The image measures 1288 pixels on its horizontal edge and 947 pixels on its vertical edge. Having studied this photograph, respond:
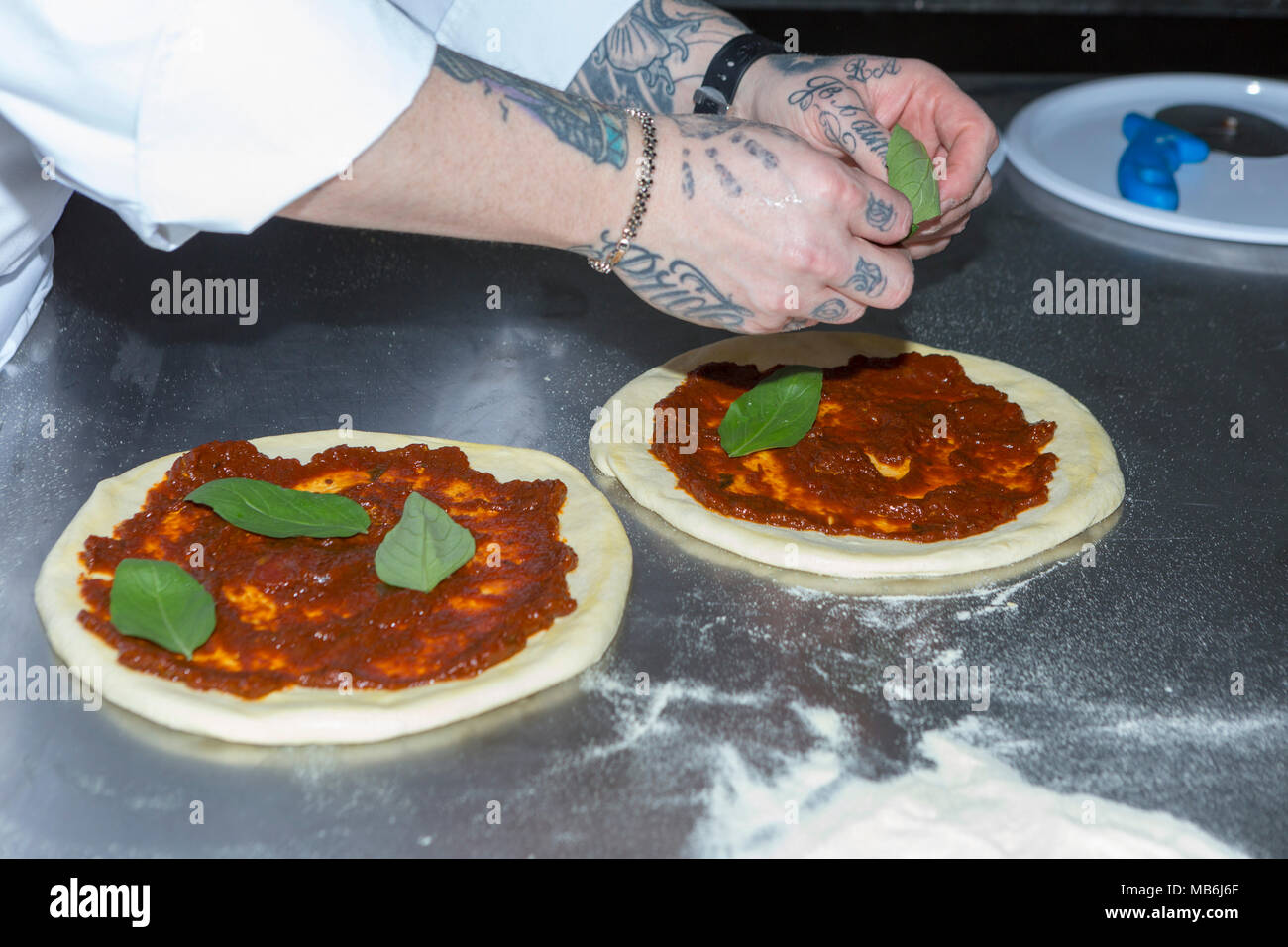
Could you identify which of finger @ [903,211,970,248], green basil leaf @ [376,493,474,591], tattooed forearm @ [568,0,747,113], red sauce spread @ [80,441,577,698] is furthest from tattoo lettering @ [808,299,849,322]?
tattooed forearm @ [568,0,747,113]

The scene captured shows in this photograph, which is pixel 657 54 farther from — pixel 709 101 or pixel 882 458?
pixel 882 458

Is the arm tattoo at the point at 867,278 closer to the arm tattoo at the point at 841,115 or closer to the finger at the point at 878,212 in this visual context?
the finger at the point at 878,212

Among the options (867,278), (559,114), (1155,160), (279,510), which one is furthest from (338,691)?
(1155,160)

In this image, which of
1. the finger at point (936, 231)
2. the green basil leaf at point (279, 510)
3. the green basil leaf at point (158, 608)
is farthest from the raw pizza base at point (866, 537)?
the green basil leaf at point (158, 608)

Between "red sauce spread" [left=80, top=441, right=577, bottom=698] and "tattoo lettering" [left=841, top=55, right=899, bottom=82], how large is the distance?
94 centimetres

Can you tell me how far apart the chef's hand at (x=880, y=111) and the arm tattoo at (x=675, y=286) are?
0.44 m

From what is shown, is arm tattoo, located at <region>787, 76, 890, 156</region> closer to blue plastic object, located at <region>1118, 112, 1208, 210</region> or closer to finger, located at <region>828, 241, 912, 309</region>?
finger, located at <region>828, 241, 912, 309</region>

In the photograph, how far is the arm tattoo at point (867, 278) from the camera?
1828 mm

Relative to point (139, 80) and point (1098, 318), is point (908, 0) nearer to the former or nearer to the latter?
point (1098, 318)

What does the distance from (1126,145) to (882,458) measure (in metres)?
1.63

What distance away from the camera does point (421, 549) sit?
5.90ft
